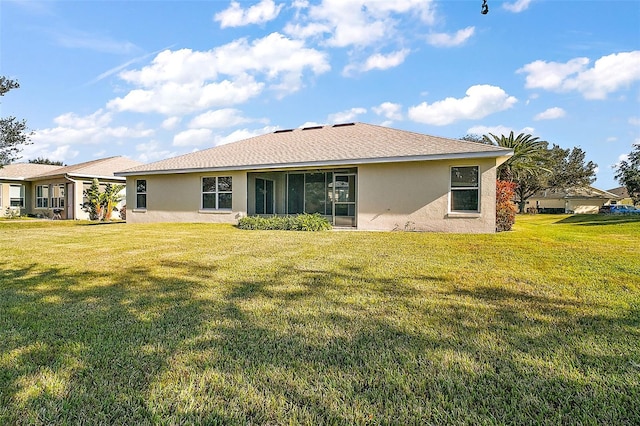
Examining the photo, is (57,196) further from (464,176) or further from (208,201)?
(464,176)

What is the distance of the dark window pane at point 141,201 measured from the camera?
18.2m

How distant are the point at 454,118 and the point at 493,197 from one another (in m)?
26.9

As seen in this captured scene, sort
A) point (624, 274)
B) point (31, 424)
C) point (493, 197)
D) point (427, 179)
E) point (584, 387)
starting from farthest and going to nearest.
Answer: point (427, 179) < point (493, 197) < point (624, 274) < point (584, 387) < point (31, 424)

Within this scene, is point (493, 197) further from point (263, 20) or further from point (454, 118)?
point (454, 118)

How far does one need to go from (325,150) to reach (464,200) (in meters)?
6.12

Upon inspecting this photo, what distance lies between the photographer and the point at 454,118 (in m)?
35.9

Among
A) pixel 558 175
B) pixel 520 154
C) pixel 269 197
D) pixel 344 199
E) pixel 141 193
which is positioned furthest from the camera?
pixel 558 175

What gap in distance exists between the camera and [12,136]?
1548 centimetres

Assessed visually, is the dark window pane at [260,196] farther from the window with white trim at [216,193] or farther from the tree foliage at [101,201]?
the tree foliage at [101,201]

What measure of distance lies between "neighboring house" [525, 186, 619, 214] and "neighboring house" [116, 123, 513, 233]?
4557cm

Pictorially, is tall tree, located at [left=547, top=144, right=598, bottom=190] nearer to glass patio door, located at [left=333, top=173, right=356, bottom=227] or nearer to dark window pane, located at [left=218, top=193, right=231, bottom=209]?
glass patio door, located at [left=333, top=173, right=356, bottom=227]

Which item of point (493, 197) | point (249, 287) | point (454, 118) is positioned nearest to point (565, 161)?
point (454, 118)

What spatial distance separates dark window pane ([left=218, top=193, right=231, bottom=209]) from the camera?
16.2 metres

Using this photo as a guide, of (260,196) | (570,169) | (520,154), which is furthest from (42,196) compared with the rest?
(570,169)
